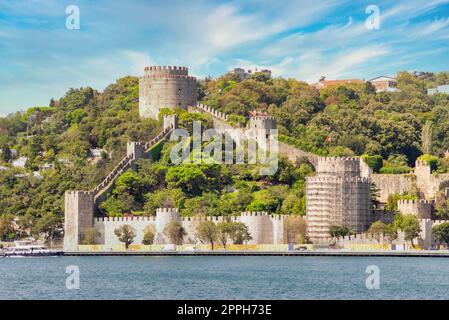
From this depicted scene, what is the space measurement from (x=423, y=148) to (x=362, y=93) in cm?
1953

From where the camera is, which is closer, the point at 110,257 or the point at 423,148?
the point at 110,257

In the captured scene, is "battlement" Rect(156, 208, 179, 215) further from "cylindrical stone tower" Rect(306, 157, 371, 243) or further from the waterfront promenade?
"cylindrical stone tower" Rect(306, 157, 371, 243)

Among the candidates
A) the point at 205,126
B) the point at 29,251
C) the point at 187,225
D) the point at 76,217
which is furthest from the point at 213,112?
the point at 29,251

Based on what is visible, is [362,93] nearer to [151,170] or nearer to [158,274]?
[151,170]

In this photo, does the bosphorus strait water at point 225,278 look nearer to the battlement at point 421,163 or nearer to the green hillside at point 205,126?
the green hillside at point 205,126

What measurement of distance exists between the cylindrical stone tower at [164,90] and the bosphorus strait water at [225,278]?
22005 millimetres

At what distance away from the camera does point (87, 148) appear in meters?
94.4

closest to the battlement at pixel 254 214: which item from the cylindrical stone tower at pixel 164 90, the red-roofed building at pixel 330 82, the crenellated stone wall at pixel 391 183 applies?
the crenellated stone wall at pixel 391 183

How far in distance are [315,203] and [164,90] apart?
73.1 feet

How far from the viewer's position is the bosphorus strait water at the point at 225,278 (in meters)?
54.1

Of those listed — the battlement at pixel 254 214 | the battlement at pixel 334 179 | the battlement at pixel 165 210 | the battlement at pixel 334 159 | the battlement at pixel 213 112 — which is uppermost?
the battlement at pixel 213 112

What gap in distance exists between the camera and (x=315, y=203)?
7769cm
